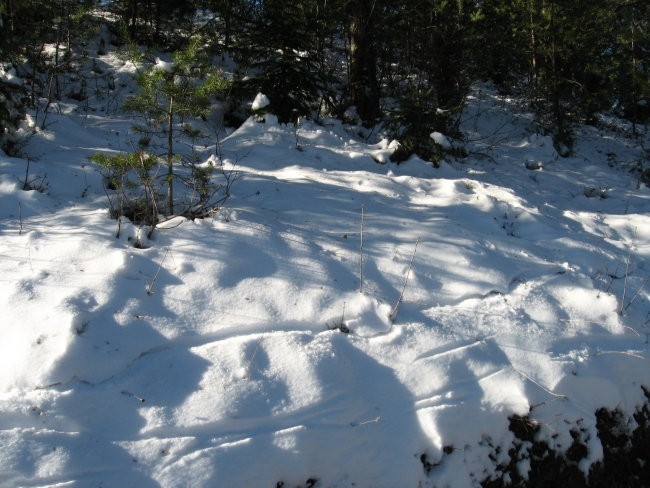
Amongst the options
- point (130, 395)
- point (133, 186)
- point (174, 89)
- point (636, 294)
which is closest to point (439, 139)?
point (636, 294)

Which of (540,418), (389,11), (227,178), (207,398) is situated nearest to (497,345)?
(540,418)

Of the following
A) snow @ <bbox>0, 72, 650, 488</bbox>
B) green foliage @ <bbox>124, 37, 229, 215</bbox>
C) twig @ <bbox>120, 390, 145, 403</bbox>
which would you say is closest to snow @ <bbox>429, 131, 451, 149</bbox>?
snow @ <bbox>0, 72, 650, 488</bbox>

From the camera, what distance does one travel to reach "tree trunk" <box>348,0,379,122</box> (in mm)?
8461

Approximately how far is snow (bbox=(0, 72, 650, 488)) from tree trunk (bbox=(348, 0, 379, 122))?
13.6 ft

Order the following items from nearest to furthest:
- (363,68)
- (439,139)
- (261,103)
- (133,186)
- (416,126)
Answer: (133,186) → (439,139) → (261,103) → (416,126) → (363,68)

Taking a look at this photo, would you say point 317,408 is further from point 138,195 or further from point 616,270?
point 616,270

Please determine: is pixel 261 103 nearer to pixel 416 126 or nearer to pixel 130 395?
pixel 416 126

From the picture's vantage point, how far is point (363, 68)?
340 inches

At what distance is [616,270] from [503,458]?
229 cm

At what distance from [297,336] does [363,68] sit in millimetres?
6785


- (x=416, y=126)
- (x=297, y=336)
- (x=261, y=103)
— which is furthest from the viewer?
(x=416, y=126)

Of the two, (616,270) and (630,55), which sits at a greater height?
(630,55)

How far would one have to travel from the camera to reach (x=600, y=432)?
3096mm

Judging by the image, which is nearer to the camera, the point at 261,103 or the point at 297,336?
the point at 297,336
